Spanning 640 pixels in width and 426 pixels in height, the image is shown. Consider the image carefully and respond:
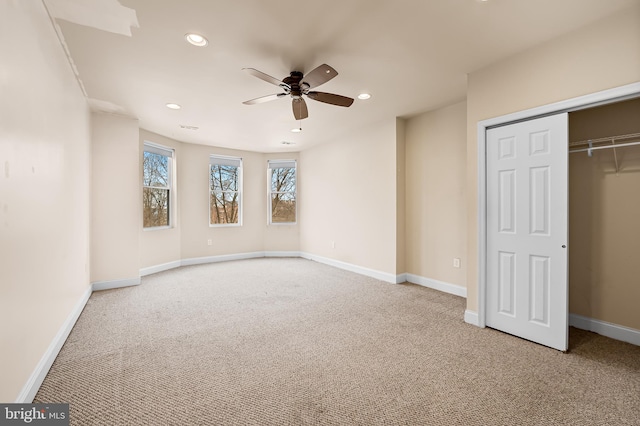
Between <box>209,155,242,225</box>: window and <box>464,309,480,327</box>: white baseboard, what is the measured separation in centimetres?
529

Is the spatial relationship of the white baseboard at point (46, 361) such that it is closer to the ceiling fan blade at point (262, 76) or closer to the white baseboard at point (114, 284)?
the white baseboard at point (114, 284)

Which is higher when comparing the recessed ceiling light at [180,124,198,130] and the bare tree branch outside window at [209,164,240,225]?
the recessed ceiling light at [180,124,198,130]

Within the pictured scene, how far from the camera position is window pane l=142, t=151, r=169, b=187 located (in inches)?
209

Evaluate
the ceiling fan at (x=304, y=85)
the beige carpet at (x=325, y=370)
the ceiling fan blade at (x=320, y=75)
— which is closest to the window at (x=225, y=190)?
the beige carpet at (x=325, y=370)

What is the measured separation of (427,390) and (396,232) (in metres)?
2.86

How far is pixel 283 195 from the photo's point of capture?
716 centimetres

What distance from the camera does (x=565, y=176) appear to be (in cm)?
237

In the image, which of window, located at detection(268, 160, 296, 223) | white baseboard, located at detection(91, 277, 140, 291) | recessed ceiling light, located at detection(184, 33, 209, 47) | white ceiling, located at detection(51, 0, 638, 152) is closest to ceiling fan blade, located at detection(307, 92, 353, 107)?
white ceiling, located at detection(51, 0, 638, 152)

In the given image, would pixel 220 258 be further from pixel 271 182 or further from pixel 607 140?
pixel 607 140

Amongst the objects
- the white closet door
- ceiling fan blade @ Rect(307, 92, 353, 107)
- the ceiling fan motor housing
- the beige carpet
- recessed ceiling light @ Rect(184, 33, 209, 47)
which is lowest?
the beige carpet

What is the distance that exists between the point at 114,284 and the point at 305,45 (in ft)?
14.5

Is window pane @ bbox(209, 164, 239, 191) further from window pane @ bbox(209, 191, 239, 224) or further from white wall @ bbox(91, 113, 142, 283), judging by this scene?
white wall @ bbox(91, 113, 142, 283)

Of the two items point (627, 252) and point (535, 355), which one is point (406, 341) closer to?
point (535, 355)

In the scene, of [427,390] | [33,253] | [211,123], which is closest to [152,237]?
[211,123]
